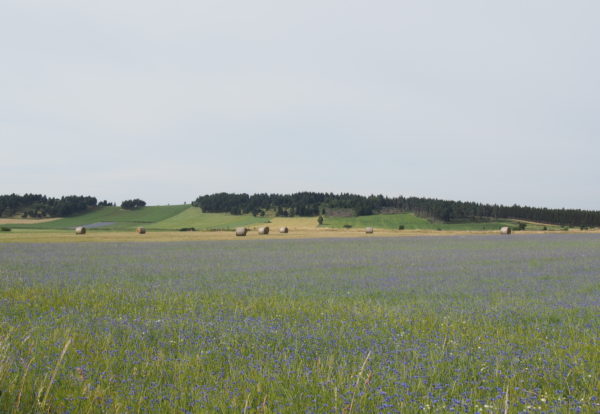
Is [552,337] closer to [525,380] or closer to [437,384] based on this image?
[525,380]

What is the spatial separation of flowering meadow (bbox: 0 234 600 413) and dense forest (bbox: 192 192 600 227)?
127 meters

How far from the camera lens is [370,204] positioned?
473ft

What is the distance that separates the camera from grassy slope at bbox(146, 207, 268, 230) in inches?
4793

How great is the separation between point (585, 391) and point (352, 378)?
2.90 meters

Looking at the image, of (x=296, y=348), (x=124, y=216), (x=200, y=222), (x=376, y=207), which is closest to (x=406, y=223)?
(x=376, y=207)

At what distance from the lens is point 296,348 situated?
690cm

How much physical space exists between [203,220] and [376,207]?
2158 inches

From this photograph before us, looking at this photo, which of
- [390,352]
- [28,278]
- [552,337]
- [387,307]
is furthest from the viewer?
[28,278]

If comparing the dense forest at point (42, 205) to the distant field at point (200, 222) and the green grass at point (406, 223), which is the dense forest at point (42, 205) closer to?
the distant field at point (200, 222)

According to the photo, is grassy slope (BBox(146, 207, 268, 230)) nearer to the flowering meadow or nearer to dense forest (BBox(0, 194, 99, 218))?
dense forest (BBox(0, 194, 99, 218))

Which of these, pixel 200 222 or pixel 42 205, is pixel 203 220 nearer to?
pixel 200 222

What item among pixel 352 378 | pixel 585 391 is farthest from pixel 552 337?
pixel 352 378

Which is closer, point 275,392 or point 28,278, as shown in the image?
point 275,392

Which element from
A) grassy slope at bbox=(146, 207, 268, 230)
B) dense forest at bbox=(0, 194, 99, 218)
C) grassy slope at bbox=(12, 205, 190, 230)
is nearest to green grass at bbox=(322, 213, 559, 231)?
grassy slope at bbox=(146, 207, 268, 230)
